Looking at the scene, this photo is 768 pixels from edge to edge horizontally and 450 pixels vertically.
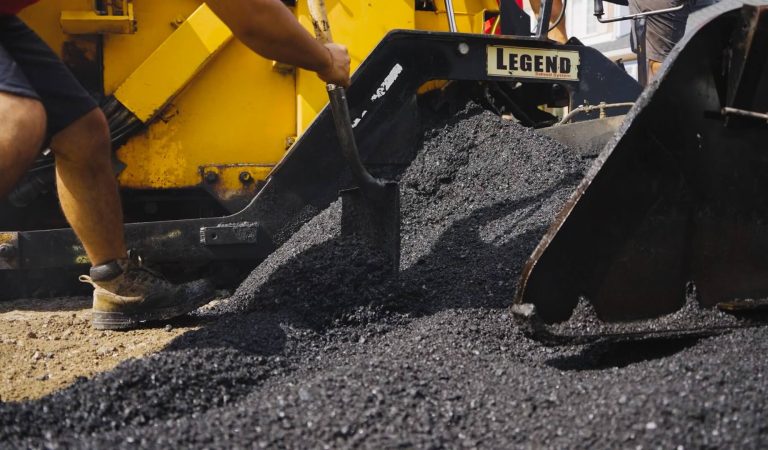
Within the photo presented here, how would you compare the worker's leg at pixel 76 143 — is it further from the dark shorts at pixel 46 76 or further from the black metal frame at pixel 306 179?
the black metal frame at pixel 306 179

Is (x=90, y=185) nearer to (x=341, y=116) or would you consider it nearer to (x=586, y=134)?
(x=341, y=116)

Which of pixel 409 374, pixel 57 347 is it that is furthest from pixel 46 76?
pixel 409 374

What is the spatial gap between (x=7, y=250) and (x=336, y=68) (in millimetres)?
1925

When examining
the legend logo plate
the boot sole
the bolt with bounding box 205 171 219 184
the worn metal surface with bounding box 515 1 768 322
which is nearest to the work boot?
the boot sole

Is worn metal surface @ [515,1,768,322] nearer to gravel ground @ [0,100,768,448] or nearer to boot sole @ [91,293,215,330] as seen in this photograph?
gravel ground @ [0,100,768,448]

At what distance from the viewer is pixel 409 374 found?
2191 mm

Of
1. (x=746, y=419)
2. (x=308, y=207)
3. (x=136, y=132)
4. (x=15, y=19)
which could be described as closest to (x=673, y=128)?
(x=746, y=419)

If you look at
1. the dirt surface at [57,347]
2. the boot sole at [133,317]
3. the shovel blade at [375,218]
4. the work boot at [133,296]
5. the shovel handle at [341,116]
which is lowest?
the dirt surface at [57,347]

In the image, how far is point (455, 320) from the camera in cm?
272

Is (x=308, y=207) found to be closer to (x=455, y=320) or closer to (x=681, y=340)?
(x=455, y=320)

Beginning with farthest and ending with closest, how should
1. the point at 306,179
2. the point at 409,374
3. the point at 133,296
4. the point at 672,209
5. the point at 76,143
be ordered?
1. the point at 306,179
2. the point at 133,296
3. the point at 76,143
4. the point at 672,209
5. the point at 409,374

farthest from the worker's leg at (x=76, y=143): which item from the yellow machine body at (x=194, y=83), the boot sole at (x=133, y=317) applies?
the yellow machine body at (x=194, y=83)

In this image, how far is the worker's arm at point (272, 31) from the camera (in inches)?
101

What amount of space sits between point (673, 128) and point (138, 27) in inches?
109
